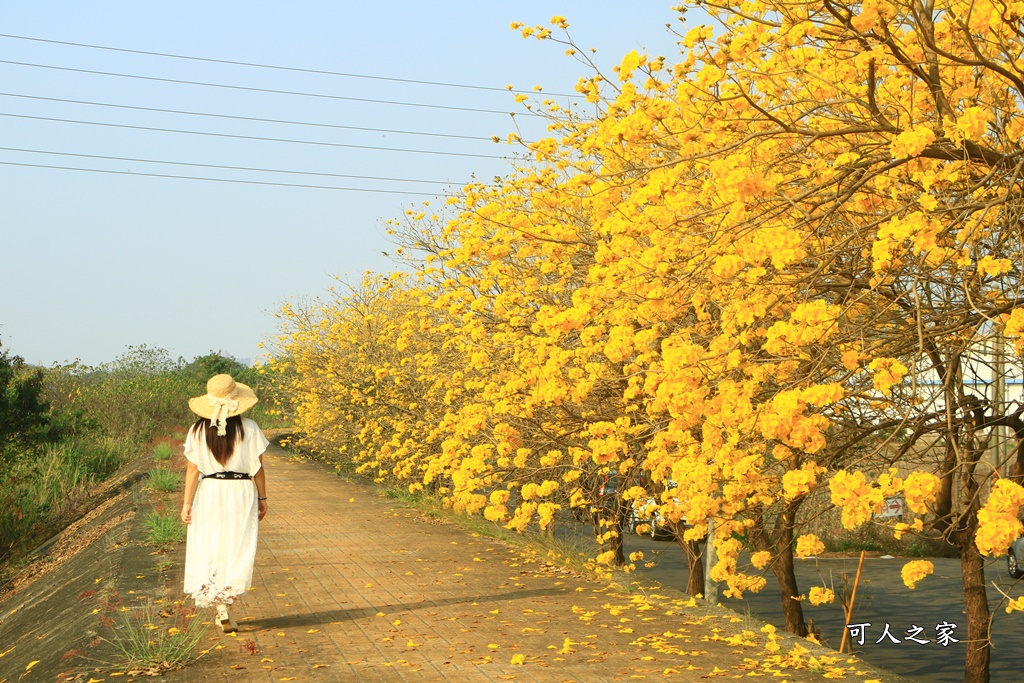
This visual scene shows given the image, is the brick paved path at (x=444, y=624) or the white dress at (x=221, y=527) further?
the white dress at (x=221, y=527)

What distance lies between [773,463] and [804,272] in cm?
135

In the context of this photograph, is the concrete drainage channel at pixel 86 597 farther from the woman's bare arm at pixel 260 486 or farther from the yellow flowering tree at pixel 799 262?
the yellow flowering tree at pixel 799 262

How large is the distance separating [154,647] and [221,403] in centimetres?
156

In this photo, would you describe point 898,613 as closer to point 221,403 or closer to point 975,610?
point 975,610

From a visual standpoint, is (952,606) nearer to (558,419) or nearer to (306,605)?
(558,419)

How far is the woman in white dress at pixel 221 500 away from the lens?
684cm

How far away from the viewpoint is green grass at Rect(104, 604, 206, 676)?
19.5 ft

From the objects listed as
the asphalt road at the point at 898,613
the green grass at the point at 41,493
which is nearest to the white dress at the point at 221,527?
the asphalt road at the point at 898,613

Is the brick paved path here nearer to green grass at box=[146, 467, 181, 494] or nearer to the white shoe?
the white shoe

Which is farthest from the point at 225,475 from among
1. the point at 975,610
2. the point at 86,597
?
the point at 975,610

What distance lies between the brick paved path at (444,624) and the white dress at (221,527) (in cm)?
34

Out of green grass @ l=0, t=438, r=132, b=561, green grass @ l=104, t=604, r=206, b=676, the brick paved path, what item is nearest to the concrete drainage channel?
green grass @ l=104, t=604, r=206, b=676

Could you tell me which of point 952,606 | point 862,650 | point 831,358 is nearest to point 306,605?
point 831,358

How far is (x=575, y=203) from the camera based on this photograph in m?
9.11
